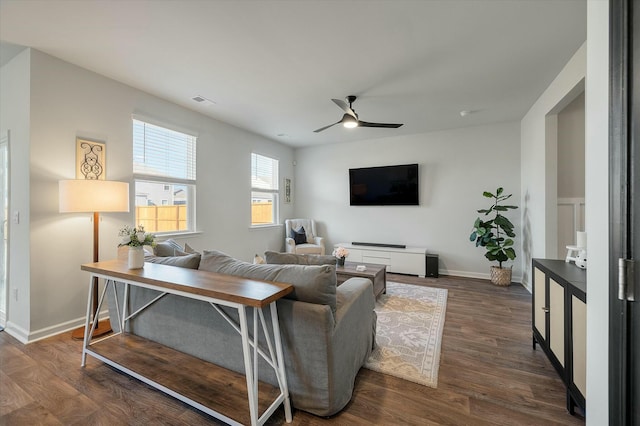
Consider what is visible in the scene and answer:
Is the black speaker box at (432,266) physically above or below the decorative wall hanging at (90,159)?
below

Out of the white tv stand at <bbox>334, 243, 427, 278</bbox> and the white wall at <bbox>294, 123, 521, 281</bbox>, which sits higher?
the white wall at <bbox>294, 123, 521, 281</bbox>

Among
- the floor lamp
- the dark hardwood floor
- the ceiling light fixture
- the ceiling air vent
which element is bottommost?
the dark hardwood floor

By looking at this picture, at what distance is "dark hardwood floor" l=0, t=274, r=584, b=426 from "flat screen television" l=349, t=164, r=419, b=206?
316 cm

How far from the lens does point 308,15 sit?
2.04m

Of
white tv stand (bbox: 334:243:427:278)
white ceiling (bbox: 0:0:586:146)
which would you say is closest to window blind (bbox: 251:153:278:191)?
white ceiling (bbox: 0:0:586:146)

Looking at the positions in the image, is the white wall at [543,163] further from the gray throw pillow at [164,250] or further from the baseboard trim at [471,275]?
the gray throw pillow at [164,250]

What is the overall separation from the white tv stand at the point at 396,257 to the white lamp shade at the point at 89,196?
3846mm

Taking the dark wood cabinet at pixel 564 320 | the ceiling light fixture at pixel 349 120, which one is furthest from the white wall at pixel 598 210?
the ceiling light fixture at pixel 349 120

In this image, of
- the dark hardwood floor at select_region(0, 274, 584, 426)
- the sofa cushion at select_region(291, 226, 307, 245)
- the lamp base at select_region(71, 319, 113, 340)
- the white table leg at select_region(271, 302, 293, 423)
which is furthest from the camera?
the sofa cushion at select_region(291, 226, 307, 245)

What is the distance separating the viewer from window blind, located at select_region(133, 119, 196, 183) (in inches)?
135

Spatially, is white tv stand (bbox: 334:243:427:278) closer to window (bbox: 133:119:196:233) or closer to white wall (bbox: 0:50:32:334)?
window (bbox: 133:119:196:233)

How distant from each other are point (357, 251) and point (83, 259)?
13.3 feet

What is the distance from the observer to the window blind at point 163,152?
11.3 ft

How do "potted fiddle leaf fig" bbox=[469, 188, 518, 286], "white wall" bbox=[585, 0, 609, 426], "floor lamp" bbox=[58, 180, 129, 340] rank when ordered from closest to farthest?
"white wall" bbox=[585, 0, 609, 426] < "floor lamp" bbox=[58, 180, 129, 340] < "potted fiddle leaf fig" bbox=[469, 188, 518, 286]
